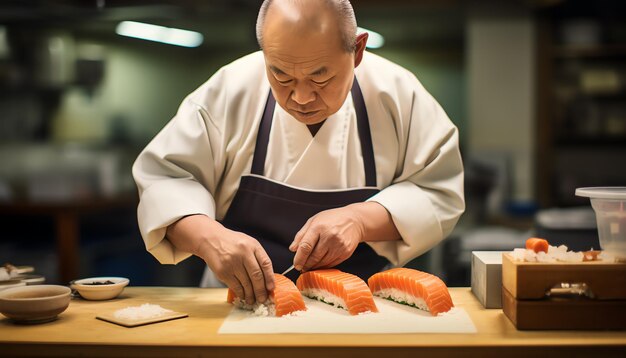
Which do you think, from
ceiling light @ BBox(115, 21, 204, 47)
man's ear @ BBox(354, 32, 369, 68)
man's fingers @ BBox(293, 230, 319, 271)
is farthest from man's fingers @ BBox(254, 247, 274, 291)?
ceiling light @ BBox(115, 21, 204, 47)

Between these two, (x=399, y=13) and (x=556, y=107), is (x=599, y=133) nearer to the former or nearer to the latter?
(x=556, y=107)

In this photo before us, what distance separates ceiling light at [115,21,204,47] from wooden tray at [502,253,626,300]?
4.45m

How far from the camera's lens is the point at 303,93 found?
1969mm

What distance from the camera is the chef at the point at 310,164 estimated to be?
6.73ft

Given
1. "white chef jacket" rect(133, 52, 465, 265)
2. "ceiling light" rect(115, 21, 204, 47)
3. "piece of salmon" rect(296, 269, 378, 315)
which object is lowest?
"piece of salmon" rect(296, 269, 378, 315)

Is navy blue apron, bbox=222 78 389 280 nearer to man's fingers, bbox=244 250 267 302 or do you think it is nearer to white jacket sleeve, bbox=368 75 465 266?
white jacket sleeve, bbox=368 75 465 266

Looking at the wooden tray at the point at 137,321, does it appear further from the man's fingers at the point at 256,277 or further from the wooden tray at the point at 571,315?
the wooden tray at the point at 571,315

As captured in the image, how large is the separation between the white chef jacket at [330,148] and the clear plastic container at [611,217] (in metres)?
0.58

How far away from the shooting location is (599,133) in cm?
581

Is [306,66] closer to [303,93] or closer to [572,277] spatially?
[303,93]

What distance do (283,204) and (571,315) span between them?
3.30ft

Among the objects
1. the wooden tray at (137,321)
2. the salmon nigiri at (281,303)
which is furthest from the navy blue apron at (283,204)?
the wooden tray at (137,321)

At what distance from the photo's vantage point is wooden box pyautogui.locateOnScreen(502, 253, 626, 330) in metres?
1.64

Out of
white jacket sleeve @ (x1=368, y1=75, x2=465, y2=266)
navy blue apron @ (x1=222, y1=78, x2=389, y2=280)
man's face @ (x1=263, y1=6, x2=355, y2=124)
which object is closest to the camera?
man's face @ (x1=263, y1=6, x2=355, y2=124)
